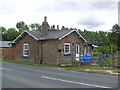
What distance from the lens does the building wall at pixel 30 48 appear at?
27.7 m

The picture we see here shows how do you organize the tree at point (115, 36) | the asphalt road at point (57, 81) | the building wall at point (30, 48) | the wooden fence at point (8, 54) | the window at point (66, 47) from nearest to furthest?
1. the asphalt road at point (57, 81)
2. the window at point (66, 47)
3. the building wall at point (30, 48)
4. the wooden fence at point (8, 54)
5. the tree at point (115, 36)

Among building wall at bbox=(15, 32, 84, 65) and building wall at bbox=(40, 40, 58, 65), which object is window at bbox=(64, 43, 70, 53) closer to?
building wall at bbox=(15, 32, 84, 65)

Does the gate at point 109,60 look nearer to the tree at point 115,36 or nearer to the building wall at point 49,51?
the building wall at point 49,51

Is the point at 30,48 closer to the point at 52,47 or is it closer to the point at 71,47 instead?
the point at 52,47

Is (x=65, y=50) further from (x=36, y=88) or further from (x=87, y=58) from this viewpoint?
(x=36, y=88)

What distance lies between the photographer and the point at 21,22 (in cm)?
10694

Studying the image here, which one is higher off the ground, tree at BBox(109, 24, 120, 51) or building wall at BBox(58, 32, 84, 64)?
tree at BBox(109, 24, 120, 51)

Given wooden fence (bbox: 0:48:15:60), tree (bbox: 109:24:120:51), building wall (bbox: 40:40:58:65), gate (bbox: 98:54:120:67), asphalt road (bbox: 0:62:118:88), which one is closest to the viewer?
asphalt road (bbox: 0:62:118:88)

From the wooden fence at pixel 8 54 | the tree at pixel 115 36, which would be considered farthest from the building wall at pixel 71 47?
the tree at pixel 115 36

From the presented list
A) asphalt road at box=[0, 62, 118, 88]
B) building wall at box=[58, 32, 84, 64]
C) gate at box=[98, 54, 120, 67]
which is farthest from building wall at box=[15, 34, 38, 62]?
asphalt road at box=[0, 62, 118, 88]

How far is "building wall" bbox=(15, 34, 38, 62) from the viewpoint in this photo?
2770cm

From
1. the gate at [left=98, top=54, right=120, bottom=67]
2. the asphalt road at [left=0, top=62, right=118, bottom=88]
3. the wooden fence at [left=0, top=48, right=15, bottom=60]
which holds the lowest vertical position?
Result: the asphalt road at [left=0, top=62, right=118, bottom=88]

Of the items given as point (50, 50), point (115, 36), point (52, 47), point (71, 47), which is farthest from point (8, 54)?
point (115, 36)

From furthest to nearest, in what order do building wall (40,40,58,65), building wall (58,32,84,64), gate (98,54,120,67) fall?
building wall (40,40,58,65) → building wall (58,32,84,64) → gate (98,54,120,67)
